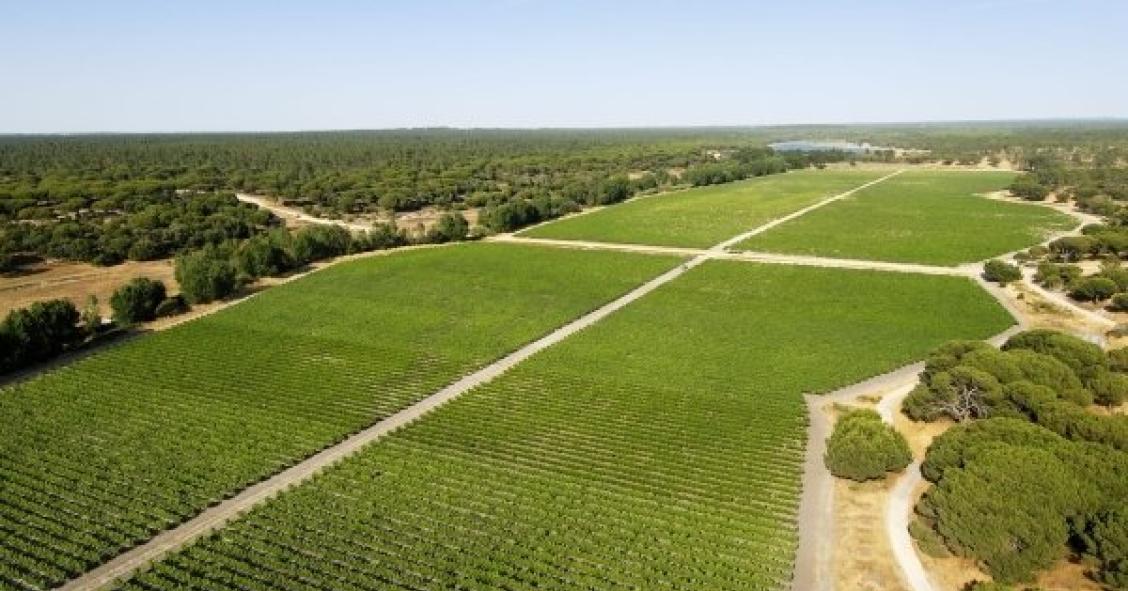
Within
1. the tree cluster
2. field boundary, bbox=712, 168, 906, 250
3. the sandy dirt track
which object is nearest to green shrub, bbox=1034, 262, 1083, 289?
field boundary, bbox=712, 168, 906, 250

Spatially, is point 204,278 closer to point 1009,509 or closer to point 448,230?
point 448,230

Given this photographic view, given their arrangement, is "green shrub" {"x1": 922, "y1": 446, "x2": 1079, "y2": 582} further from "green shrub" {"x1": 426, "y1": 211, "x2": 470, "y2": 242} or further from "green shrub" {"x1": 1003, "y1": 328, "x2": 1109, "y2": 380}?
"green shrub" {"x1": 426, "y1": 211, "x2": 470, "y2": 242}

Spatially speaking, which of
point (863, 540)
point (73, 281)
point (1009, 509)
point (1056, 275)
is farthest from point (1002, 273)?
point (73, 281)

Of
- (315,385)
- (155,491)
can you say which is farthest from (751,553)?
(315,385)

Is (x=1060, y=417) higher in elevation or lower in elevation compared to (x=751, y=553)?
higher

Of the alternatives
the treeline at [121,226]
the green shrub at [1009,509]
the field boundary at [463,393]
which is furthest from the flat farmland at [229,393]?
the green shrub at [1009,509]

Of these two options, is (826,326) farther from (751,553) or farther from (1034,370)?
(751,553)
